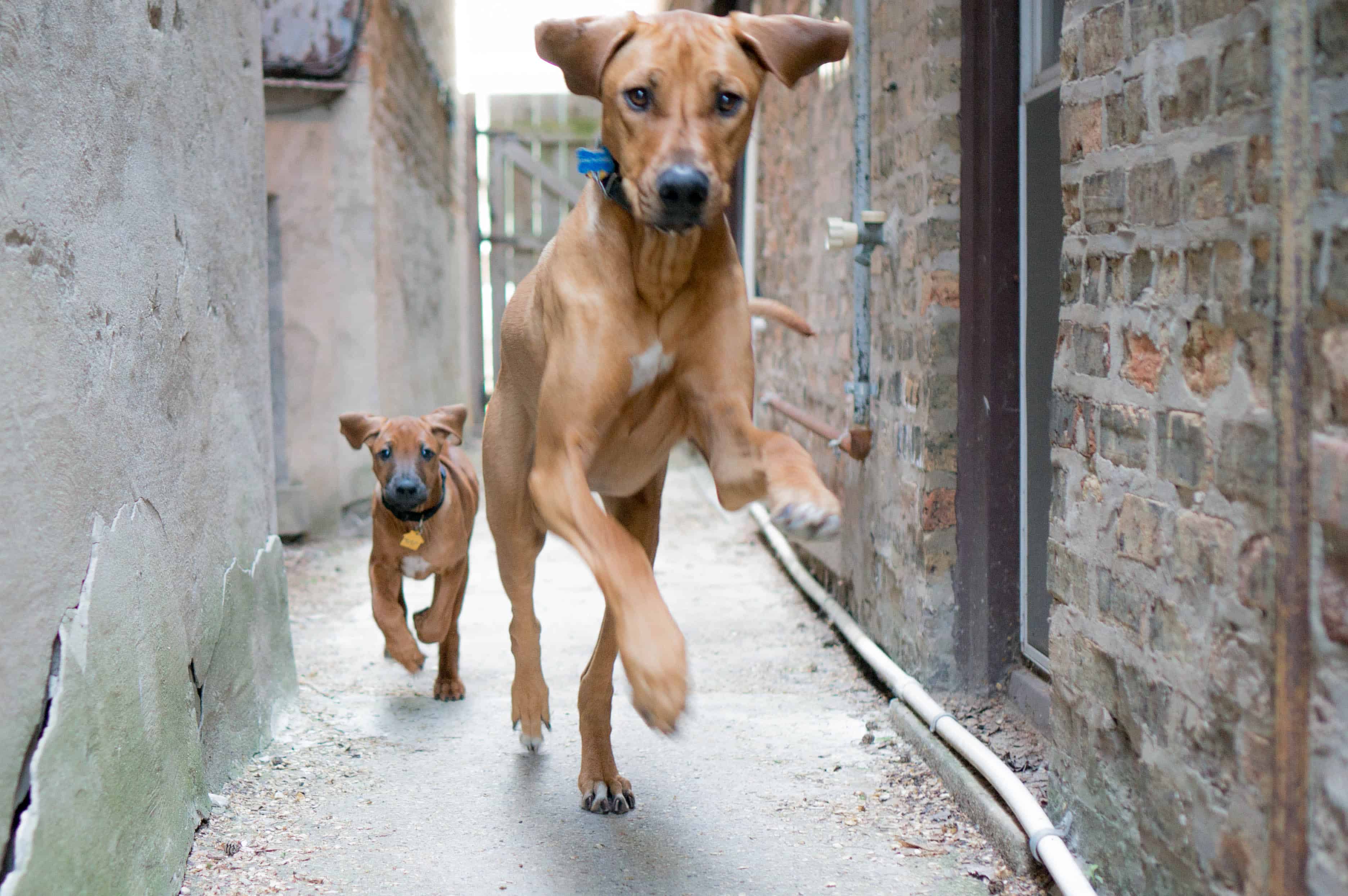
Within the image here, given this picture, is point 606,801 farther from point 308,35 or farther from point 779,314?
point 308,35

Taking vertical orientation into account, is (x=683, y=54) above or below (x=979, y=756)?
above

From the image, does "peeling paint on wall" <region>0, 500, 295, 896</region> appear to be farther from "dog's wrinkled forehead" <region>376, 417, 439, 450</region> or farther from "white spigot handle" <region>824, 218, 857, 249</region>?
"white spigot handle" <region>824, 218, 857, 249</region>

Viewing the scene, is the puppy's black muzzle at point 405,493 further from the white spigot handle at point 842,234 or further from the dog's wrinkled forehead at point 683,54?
the dog's wrinkled forehead at point 683,54

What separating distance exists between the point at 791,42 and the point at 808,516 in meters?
1.11

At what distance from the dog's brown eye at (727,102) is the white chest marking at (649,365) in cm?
54

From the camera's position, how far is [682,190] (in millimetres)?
2215

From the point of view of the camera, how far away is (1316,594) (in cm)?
171

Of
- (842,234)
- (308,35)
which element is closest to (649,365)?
(842,234)

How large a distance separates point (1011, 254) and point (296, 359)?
5.47 m

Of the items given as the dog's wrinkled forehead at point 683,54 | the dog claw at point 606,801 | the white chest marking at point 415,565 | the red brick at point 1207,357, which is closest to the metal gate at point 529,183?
the white chest marking at point 415,565

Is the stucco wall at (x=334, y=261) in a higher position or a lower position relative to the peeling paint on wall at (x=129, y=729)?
higher

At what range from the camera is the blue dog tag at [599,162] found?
2553 mm

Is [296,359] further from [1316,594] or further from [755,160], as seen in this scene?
[1316,594]

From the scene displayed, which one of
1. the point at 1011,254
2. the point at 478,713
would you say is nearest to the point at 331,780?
the point at 478,713
